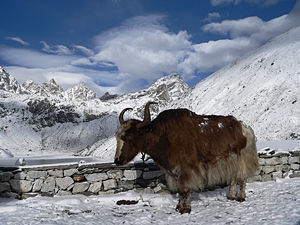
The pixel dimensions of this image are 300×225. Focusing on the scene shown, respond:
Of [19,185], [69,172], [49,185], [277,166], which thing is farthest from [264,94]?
[19,185]

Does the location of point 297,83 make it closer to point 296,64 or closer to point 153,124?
point 296,64

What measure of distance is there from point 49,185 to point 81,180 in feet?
2.69

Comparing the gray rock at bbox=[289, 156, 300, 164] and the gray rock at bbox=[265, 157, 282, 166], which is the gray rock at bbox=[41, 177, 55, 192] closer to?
the gray rock at bbox=[265, 157, 282, 166]

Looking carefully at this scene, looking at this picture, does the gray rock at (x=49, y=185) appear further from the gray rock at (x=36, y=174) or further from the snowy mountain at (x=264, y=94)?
the snowy mountain at (x=264, y=94)

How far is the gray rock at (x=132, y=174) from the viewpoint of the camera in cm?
705

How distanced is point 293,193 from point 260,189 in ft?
3.41

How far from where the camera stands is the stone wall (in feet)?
20.8

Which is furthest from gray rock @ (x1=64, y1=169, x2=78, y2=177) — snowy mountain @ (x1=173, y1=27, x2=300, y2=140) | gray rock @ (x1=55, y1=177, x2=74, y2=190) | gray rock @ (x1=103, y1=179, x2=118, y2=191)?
snowy mountain @ (x1=173, y1=27, x2=300, y2=140)

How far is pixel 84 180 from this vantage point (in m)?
6.80

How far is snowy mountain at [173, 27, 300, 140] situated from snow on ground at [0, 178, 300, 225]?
14360mm

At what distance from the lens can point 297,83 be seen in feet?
82.5

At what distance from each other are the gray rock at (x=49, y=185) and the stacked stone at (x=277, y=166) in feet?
19.9

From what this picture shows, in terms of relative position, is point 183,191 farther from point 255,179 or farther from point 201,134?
point 255,179

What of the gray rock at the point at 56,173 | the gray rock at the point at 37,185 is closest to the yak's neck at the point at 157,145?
the gray rock at the point at 56,173
